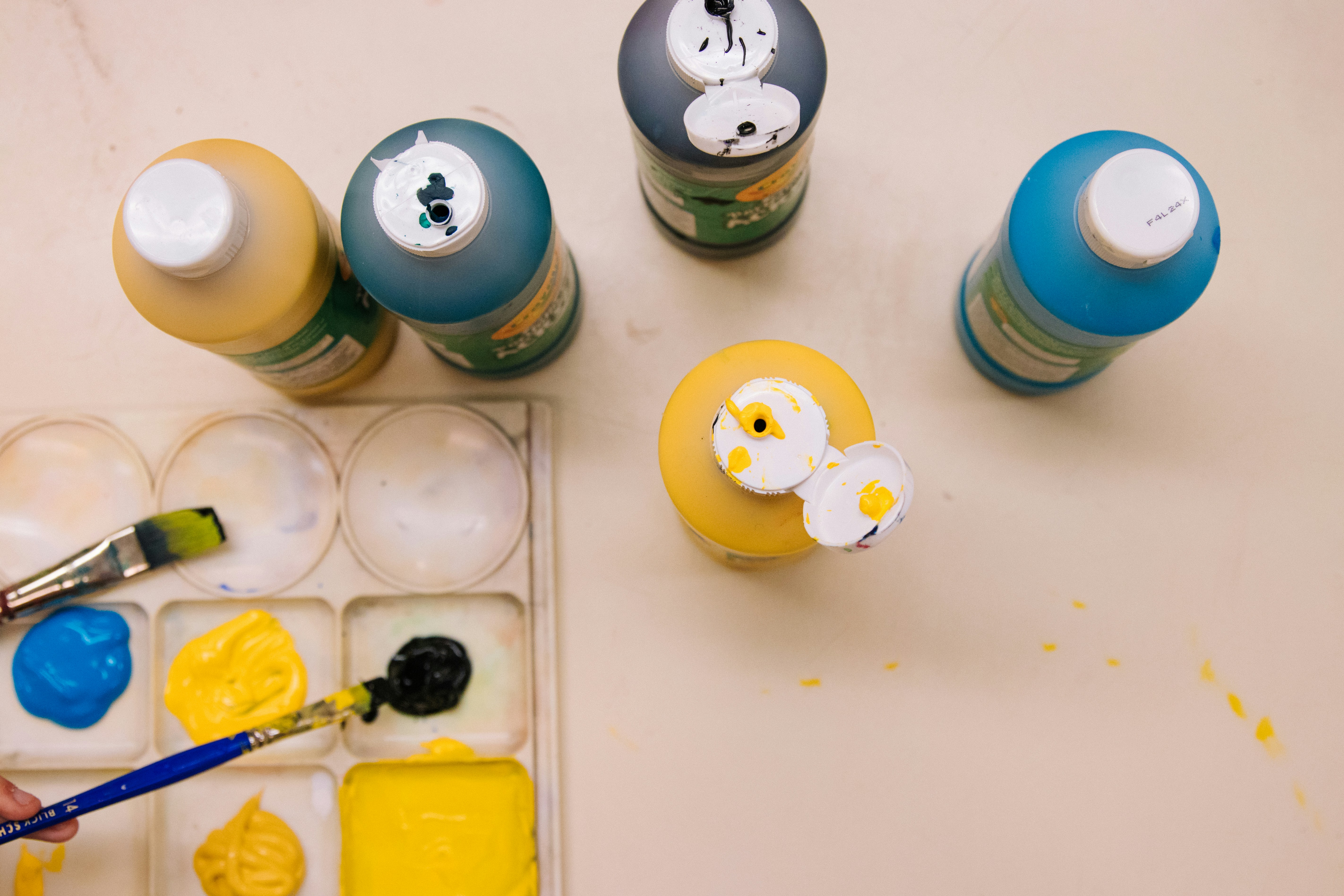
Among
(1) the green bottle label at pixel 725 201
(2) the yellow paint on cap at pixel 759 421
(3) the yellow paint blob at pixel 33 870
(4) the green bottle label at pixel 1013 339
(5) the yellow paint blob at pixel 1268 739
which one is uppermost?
(1) the green bottle label at pixel 725 201

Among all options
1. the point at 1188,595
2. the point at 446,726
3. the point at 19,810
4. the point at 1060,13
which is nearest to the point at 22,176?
the point at 19,810

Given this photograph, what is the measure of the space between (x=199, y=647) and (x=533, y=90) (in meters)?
0.75

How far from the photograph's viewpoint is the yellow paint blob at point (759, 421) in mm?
602

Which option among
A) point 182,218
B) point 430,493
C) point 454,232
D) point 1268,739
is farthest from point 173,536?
point 1268,739

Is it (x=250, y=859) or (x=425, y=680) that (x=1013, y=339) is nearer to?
(x=425, y=680)

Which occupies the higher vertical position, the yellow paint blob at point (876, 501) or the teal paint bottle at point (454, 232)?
the teal paint bottle at point (454, 232)

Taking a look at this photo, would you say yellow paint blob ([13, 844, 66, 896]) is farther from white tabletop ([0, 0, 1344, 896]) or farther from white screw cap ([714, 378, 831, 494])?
white screw cap ([714, 378, 831, 494])

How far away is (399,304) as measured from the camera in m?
0.70

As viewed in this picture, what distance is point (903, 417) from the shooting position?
920 mm

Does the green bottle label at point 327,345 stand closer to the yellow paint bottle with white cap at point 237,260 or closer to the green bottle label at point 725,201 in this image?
the yellow paint bottle with white cap at point 237,260

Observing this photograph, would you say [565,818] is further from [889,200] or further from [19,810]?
[889,200]

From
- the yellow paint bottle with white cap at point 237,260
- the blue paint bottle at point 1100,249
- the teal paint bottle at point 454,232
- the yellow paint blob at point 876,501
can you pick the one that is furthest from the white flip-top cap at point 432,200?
the blue paint bottle at point 1100,249

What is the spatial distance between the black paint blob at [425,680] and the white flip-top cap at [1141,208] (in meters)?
0.77

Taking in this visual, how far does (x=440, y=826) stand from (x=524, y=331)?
0.56 m
